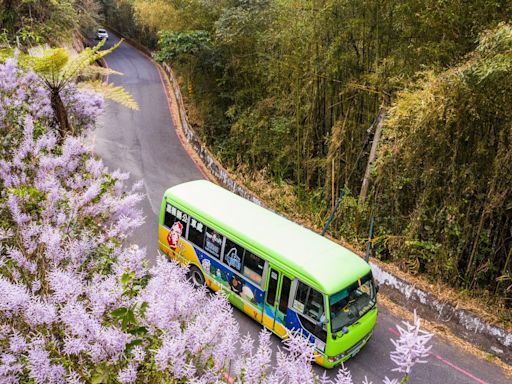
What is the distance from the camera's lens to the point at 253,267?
6.98 metres

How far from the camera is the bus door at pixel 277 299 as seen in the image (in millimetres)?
6520

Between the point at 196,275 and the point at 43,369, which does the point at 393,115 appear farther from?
the point at 43,369

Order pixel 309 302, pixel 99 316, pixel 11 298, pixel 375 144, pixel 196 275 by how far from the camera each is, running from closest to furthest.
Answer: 1. pixel 11 298
2. pixel 99 316
3. pixel 309 302
4. pixel 196 275
5. pixel 375 144

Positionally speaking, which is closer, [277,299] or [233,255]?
[277,299]

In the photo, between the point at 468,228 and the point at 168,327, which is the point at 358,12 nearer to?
the point at 468,228

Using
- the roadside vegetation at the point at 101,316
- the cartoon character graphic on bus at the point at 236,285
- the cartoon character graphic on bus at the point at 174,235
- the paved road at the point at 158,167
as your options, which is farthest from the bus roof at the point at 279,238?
the roadside vegetation at the point at 101,316

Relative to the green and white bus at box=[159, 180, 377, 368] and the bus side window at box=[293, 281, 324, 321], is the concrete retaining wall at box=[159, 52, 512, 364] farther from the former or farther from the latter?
the bus side window at box=[293, 281, 324, 321]

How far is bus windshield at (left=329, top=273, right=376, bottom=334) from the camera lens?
6.12m

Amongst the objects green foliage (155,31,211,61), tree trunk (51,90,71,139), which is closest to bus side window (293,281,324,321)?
tree trunk (51,90,71,139)

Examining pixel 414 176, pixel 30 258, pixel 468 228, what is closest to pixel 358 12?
pixel 414 176

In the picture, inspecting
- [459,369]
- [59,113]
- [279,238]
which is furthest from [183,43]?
[459,369]

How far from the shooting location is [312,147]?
11328mm

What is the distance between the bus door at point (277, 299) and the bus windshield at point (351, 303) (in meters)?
0.76

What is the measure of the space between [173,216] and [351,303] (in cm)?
392
